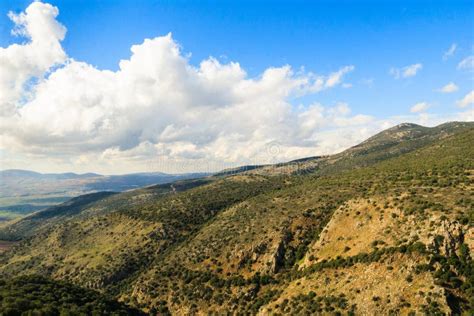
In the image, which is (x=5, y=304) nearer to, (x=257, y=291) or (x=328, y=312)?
(x=257, y=291)

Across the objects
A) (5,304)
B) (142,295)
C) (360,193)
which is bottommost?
(142,295)

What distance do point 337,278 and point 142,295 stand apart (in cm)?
5096

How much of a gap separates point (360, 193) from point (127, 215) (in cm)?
10518

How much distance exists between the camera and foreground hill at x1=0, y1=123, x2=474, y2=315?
50.6m

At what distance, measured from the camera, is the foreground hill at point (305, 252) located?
50.6m

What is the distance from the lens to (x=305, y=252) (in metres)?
77.1

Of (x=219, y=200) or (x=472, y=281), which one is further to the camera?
(x=219, y=200)

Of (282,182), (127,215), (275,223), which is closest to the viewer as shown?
(275,223)

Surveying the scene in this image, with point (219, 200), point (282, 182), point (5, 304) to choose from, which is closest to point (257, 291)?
point (5, 304)

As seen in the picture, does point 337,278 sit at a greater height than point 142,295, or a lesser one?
greater

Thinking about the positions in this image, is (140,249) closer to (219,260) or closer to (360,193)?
(219,260)

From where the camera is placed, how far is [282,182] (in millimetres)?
172625

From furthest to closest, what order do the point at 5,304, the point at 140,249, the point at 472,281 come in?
the point at 140,249
the point at 5,304
the point at 472,281

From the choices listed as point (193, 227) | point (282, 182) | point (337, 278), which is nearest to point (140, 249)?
point (193, 227)
